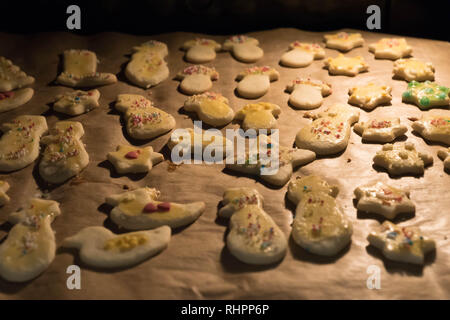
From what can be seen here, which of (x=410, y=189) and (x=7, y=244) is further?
(x=410, y=189)

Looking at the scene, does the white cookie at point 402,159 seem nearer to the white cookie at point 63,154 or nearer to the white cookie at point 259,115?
the white cookie at point 259,115

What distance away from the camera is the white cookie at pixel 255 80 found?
10.6 ft

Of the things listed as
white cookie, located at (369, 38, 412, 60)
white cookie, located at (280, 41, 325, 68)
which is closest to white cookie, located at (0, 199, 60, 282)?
white cookie, located at (280, 41, 325, 68)

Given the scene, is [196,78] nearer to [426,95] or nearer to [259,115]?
[259,115]

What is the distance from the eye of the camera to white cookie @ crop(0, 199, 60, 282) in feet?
6.57

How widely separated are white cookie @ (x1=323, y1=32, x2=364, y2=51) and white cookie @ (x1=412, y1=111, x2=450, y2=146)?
1.08 meters

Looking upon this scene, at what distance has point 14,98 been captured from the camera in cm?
319

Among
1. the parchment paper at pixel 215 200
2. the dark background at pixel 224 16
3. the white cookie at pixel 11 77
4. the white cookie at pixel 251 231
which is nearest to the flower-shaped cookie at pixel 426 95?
the parchment paper at pixel 215 200

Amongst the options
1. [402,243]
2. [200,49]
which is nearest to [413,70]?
[200,49]
